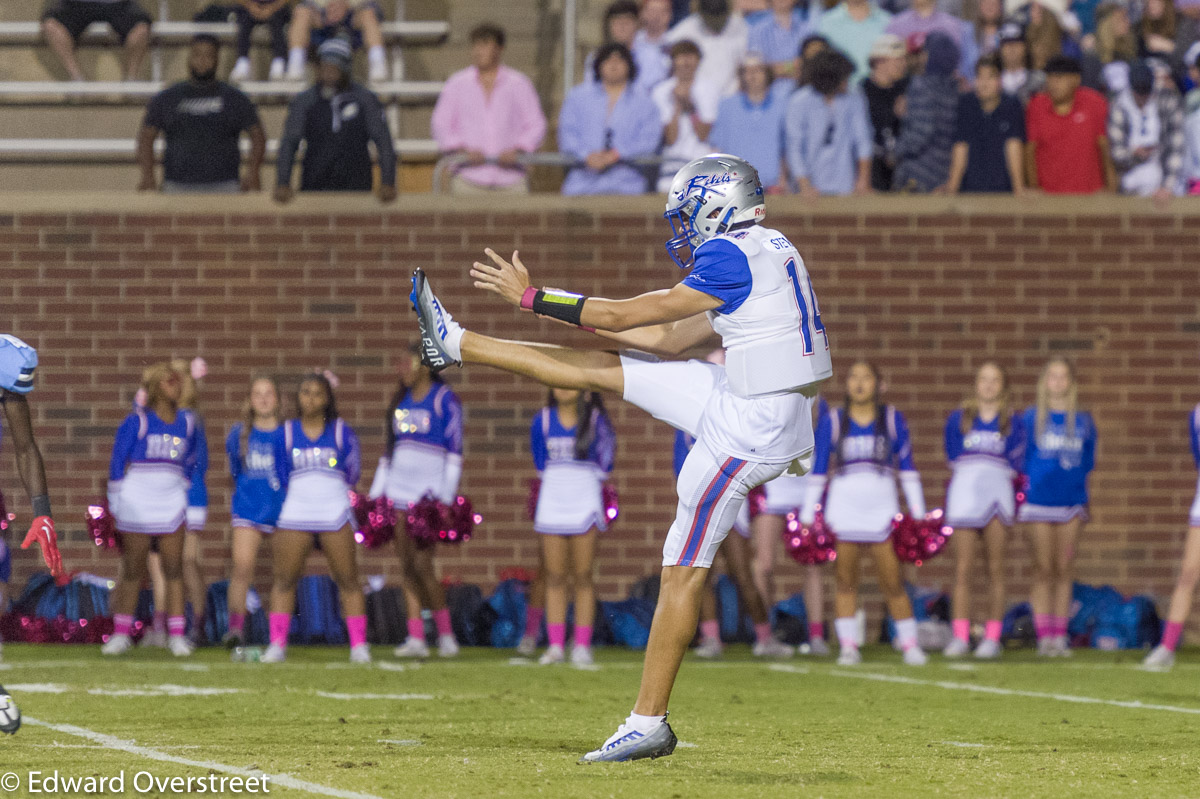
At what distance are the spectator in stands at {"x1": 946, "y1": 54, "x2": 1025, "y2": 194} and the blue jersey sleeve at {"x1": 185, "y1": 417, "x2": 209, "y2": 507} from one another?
21.4 ft

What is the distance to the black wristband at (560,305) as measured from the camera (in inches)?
256

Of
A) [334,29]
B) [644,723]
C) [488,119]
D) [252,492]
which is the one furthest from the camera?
[334,29]

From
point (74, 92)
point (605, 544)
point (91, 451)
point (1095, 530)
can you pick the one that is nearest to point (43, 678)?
point (91, 451)

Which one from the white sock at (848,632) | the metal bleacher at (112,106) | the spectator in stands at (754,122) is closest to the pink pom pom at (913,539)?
the white sock at (848,632)

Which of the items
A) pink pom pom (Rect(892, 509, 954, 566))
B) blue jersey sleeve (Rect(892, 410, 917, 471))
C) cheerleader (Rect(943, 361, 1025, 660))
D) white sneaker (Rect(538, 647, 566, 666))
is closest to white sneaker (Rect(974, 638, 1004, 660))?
cheerleader (Rect(943, 361, 1025, 660))

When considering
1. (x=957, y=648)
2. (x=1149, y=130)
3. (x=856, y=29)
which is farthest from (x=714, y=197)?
(x=856, y=29)

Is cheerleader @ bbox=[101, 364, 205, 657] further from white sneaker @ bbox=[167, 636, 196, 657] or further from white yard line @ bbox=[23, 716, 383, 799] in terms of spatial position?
white yard line @ bbox=[23, 716, 383, 799]

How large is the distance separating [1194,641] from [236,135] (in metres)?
9.04

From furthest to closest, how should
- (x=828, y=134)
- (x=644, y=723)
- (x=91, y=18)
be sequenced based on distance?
(x=91, y=18)
(x=828, y=134)
(x=644, y=723)

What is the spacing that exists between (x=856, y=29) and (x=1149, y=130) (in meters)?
2.78

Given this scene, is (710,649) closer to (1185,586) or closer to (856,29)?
(1185,586)

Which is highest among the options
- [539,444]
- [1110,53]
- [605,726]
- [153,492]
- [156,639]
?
[1110,53]

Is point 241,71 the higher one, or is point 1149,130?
point 241,71

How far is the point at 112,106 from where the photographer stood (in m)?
16.0
